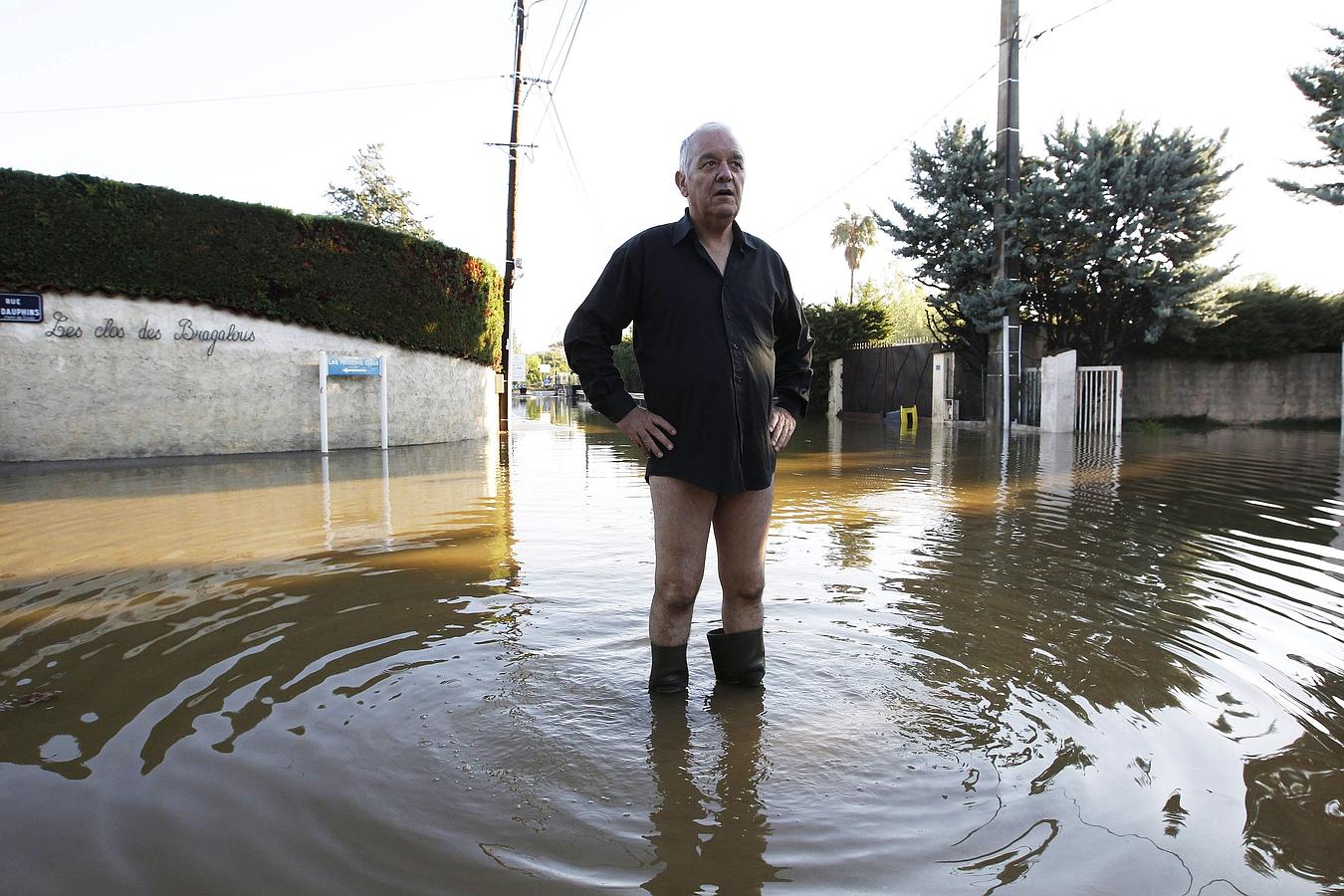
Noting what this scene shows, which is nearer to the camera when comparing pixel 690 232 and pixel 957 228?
pixel 690 232

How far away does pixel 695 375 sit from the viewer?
2.72 m

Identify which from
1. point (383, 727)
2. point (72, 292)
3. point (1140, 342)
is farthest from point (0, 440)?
point (1140, 342)


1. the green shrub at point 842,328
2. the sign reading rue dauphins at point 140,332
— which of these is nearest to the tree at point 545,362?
the green shrub at point 842,328

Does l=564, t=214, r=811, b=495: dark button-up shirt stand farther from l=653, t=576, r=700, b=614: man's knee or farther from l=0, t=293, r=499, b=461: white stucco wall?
l=0, t=293, r=499, b=461: white stucco wall

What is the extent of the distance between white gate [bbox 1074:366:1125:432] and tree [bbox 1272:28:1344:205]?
4525mm

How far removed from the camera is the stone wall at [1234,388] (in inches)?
853

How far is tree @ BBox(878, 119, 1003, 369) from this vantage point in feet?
63.9

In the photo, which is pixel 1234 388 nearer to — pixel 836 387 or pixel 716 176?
pixel 836 387

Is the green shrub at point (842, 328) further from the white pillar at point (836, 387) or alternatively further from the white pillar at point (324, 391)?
the white pillar at point (324, 391)

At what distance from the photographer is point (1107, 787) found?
7.51 feet

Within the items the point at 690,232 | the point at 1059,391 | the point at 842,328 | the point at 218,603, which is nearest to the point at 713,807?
the point at 690,232

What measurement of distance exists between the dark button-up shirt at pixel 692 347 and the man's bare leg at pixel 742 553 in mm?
90

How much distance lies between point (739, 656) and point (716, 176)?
1572 mm

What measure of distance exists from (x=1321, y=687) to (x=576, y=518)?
4892 mm
